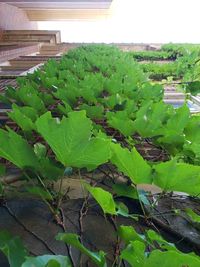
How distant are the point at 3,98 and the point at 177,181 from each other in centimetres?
94

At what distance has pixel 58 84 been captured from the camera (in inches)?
64.0

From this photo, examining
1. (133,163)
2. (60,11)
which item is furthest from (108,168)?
(60,11)

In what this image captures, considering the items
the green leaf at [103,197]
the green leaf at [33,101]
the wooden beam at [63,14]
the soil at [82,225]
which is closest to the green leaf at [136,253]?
the green leaf at [103,197]

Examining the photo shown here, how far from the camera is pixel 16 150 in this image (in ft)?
1.90

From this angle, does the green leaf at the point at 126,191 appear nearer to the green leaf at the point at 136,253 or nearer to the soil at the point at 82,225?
the soil at the point at 82,225

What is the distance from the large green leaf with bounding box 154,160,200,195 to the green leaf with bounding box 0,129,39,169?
25cm

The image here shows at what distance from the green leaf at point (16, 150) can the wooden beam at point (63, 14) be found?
66.4 feet

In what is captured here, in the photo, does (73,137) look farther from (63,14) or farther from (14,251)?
(63,14)

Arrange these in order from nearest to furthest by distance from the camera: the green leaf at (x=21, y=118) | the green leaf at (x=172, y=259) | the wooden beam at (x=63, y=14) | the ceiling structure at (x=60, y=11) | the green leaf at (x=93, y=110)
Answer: the green leaf at (x=172, y=259) → the green leaf at (x=21, y=118) → the green leaf at (x=93, y=110) → the ceiling structure at (x=60, y=11) → the wooden beam at (x=63, y=14)

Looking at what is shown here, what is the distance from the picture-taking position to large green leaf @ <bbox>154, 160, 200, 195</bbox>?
538 millimetres

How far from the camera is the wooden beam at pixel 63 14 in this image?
1966 cm

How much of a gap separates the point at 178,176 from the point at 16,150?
1.02ft

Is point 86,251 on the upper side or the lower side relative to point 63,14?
lower

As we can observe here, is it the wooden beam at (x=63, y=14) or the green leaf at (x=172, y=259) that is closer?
the green leaf at (x=172, y=259)
